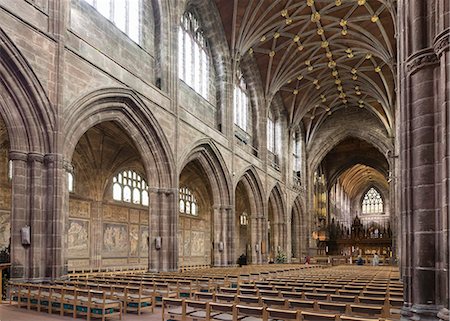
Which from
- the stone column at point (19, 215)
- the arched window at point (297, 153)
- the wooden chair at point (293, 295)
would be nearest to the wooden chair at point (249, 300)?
the wooden chair at point (293, 295)

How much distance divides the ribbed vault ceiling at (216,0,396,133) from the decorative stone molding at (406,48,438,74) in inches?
721

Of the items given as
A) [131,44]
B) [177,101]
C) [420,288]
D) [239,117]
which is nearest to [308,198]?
[239,117]

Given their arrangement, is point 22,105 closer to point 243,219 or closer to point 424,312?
point 424,312

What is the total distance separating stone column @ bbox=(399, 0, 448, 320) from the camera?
791 centimetres

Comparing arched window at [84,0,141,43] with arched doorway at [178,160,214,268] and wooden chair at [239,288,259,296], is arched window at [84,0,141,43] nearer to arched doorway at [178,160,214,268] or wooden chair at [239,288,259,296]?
wooden chair at [239,288,259,296]

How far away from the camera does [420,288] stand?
802 centimetres

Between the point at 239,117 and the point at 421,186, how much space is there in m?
25.2

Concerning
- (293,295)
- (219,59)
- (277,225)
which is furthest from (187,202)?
(293,295)

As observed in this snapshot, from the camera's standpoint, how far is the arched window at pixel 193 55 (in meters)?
24.6

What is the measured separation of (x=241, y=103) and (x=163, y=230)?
14893 mm

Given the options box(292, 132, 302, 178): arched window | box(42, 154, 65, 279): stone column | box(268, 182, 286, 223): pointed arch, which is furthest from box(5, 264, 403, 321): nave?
box(292, 132, 302, 178): arched window

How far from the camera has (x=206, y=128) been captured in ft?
83.4

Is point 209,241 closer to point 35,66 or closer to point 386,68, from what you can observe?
point 386,68

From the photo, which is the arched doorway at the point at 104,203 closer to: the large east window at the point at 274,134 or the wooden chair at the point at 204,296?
the wooden chair at the point at 204,296
